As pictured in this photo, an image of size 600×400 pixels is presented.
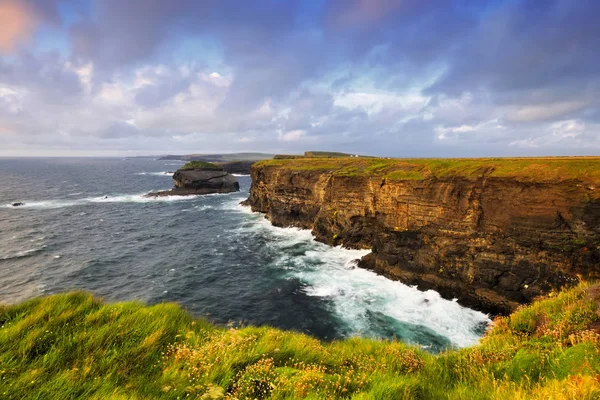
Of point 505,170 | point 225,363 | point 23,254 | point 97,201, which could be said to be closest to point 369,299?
point 505,170

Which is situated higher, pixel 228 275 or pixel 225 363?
pixel 225 363

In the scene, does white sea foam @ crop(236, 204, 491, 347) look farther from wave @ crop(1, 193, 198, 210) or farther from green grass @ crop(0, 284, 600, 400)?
wave @ crop(1, 193, 198, 210)

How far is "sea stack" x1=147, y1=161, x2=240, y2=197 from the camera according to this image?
94312 millimetres

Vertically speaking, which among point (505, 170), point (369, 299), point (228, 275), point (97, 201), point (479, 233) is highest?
point (505, 170)

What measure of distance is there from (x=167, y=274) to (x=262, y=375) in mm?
31891

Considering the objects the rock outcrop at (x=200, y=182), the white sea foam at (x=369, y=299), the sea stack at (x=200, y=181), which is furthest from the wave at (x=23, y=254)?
the rock outcrop at (x=200, y=182)

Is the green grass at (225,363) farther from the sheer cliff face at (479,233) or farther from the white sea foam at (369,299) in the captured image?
the sheer cliff face at (479,233)

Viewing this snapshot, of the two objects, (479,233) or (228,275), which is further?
(228,275)

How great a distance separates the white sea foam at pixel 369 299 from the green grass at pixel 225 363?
11.0 meters

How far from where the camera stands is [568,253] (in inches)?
900

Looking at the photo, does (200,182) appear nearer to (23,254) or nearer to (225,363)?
(23,254)

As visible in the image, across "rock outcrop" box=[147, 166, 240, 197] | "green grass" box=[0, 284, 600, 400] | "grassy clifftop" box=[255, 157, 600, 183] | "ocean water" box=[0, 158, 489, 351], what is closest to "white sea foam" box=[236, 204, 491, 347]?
"ocean water" box=[0, 158, 489, 351]

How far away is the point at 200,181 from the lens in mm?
97312

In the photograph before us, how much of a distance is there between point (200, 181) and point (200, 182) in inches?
15.4
